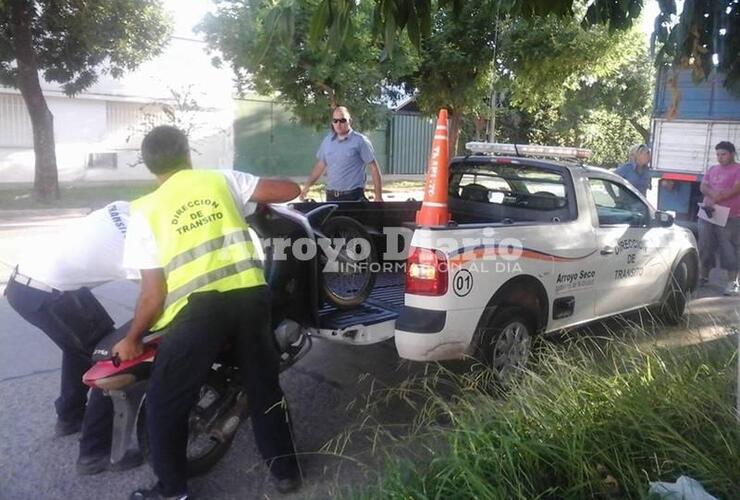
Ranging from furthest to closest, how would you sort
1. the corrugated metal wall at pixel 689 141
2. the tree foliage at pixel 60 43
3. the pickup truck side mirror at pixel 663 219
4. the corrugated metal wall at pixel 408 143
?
1. the corrugated metal wall at pixel 408 143
2. the tree foliage at pixel 60 43
3. the corrugated metal wall at pixel 689 141
4. the pickup truck side mirror at pixel 663 219

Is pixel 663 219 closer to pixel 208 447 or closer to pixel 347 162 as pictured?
pixel 347 162

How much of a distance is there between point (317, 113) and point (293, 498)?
428 inches

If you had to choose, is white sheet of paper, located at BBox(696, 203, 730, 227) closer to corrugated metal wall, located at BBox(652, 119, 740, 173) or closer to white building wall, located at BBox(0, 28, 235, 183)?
corrugated metal wall, located at BBox(652, 119, 740, 173)

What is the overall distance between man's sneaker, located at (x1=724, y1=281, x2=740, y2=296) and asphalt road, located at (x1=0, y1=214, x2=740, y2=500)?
169 centimetres

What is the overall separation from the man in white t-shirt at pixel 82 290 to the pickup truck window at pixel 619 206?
3830mm

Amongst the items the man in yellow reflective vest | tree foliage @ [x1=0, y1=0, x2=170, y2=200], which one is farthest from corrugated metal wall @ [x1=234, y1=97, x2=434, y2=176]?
the man in yellow reflective vest

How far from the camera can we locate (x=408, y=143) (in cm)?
2625

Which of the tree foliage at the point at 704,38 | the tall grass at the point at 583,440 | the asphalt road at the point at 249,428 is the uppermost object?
the tree foliage at the point at 704,38

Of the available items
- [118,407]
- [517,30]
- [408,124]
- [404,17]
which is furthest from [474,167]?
[408,124]

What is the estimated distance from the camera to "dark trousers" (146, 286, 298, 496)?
10.1ft

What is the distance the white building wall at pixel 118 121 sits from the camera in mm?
18250

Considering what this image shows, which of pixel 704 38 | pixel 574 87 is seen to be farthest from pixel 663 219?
pixel 574 87

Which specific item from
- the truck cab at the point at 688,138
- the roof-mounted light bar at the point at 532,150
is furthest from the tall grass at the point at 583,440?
the truck cab at the point at 688,138

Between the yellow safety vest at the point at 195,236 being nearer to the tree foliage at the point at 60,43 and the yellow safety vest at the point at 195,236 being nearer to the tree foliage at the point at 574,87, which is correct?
the tree foliage at the point at 574,87
